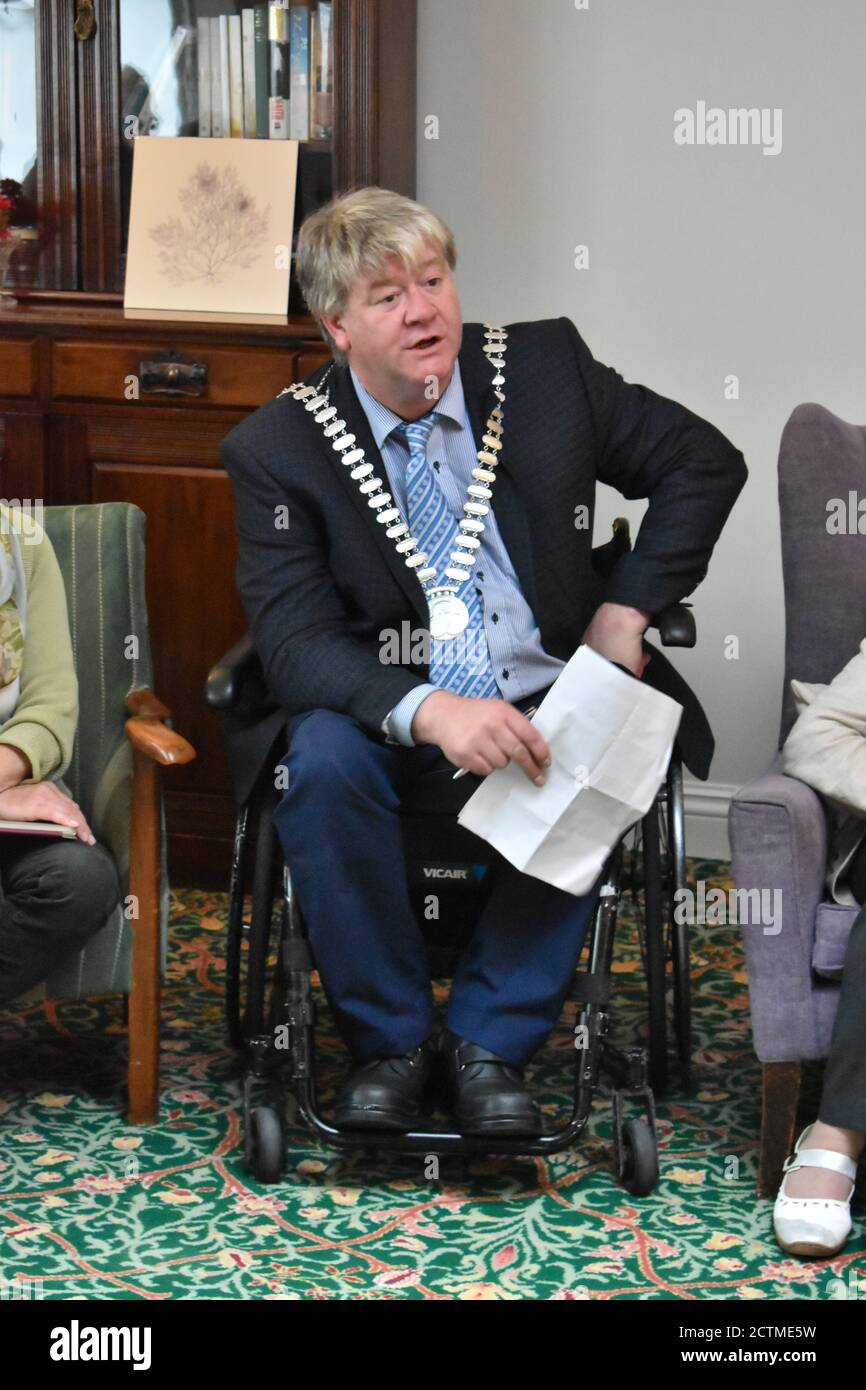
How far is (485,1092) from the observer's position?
229 cm

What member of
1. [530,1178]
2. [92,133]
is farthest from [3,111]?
[530,1178]

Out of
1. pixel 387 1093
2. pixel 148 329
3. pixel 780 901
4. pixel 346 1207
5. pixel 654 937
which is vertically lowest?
pixel 346 1207

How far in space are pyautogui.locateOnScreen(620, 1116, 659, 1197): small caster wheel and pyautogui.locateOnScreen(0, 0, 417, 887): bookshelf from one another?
1359 millimetres

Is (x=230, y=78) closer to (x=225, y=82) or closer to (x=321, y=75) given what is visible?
(x=225, y=82)

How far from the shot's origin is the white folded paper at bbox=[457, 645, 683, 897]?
2248mm

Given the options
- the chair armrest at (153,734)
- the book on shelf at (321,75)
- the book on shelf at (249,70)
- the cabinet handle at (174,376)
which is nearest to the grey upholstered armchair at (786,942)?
the chair armrest at (153,734)

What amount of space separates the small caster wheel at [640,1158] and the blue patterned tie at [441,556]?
2.07 feet

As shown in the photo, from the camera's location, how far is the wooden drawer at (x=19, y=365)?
3330 mm

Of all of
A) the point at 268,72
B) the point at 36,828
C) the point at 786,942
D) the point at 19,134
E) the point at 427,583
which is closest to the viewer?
the point at 786,942

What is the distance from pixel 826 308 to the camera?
3457 mm

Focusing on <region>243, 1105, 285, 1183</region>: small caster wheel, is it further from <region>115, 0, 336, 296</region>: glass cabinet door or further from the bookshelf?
<region>115, 0, 336, 296</region>: glass cabinet door

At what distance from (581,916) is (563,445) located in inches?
27.5

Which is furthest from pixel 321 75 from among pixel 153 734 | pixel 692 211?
pixel 153 734

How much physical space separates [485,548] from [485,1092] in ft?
2.56
